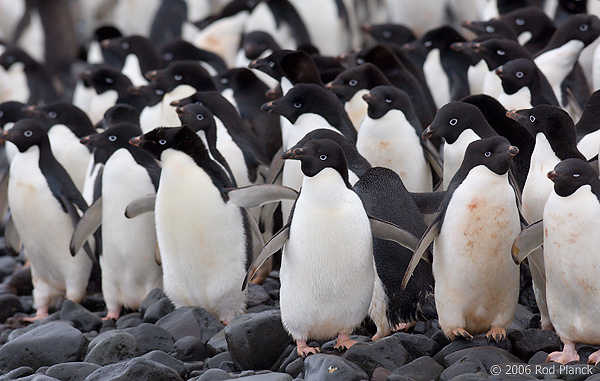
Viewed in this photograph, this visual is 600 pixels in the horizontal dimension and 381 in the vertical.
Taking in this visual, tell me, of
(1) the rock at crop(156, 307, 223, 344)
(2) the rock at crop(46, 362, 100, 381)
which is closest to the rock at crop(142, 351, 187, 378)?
(2) the rock at crop(46, 362, 100, 381)

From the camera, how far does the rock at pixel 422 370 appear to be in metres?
3.95

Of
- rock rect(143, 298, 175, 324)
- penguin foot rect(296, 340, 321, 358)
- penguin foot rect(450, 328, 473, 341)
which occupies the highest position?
penguin foot rect(296, 340, 321, 358)

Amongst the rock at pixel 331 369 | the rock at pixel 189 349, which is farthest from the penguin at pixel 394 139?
the rock at pixel 331 369

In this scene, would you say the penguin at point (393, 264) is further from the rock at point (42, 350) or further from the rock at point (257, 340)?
the rock at point (42, 350)

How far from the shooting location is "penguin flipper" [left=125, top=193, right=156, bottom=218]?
17.7 feet

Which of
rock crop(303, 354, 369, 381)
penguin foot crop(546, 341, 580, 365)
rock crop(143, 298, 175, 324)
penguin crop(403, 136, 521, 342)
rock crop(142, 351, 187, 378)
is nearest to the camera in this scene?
rock crop(303, 354, 369, 381)

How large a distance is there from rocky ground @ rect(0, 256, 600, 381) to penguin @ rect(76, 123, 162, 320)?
33cm

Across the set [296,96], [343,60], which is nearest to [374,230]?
[296,96]

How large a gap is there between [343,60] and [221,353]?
377 centimetres

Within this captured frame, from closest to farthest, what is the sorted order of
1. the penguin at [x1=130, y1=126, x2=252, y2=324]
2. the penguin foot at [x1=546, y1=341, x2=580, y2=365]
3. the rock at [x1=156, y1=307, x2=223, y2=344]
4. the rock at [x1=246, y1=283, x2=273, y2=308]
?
the penguin foot at [x1=546, y1=341, x2=580, y2=365], the rock at [x1=156, y1=307, x2=223, y2=344], the penguin at [x1=130, y1=126, x2=252, y2=324], the rock at [x1=246, y1=283, x2=273, y2=308]

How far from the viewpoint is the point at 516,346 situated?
4.25 m

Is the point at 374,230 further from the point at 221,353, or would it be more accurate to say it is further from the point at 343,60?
the point at 343,60

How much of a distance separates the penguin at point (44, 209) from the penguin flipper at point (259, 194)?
1.34m

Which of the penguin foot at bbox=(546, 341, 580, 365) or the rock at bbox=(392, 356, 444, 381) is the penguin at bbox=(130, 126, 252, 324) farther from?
the penguin foot at bbox=(546, 341, 580, 365)
